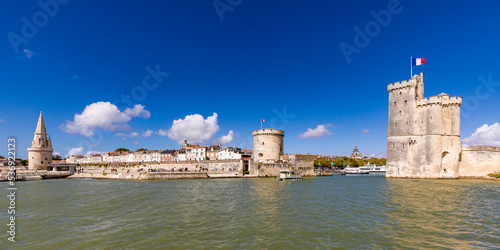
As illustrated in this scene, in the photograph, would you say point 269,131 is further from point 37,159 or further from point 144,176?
point 37,159

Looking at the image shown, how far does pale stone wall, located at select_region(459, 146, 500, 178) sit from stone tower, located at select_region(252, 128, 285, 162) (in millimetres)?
30081

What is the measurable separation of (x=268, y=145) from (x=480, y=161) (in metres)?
33.8

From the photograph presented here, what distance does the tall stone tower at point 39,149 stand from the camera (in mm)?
51938

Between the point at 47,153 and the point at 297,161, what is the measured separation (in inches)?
2258

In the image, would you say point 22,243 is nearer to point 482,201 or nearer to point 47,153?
point 482,201

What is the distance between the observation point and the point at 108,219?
12.2 metres

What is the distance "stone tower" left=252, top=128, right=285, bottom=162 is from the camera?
49781mm

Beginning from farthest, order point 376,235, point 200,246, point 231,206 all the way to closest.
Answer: point 231,206, point 376,235, point 200,246

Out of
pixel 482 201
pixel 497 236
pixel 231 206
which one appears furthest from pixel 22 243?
pixel 482 201

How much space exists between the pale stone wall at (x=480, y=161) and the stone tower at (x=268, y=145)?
30081 millimetres

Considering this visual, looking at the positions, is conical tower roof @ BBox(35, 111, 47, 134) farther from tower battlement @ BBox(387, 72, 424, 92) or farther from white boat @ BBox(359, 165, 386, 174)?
white boat @ BBox(359, 165, 386, 174)

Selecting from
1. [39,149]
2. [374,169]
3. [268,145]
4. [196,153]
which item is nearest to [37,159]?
[39,149]

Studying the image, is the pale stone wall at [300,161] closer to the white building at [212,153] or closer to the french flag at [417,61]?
the french flag at [417,61]

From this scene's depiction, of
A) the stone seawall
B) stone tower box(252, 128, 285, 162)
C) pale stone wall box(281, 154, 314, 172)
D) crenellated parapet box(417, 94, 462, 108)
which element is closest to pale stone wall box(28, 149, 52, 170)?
the stone seawall
